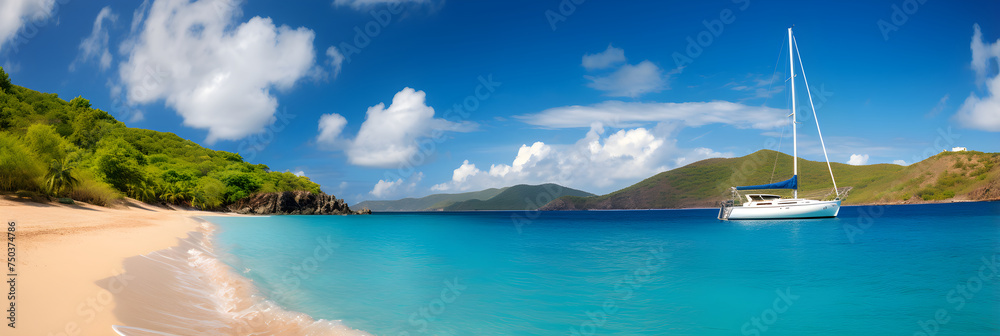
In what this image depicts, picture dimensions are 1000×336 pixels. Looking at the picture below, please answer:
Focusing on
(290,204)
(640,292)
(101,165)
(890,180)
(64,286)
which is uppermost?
(890,180)

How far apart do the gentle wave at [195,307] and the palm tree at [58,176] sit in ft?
83.8

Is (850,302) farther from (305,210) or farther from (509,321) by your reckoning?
(305,210)

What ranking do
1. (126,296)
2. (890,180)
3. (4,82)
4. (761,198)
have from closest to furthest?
(126,296) → (761,198) → (4,82) → (890,180)

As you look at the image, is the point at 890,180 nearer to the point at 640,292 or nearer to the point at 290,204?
the point at 640,292

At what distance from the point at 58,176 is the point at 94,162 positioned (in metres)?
19.6

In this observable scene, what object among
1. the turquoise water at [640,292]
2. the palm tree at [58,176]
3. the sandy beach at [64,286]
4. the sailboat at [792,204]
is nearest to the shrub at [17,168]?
the palm tree at [58,176]

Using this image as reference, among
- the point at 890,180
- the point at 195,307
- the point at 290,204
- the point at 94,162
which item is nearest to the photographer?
the point at 195,307

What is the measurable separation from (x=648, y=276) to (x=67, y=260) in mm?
15529

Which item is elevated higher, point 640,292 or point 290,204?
point 290,204

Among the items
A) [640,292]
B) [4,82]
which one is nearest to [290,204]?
[4,82]

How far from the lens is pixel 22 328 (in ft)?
13.8

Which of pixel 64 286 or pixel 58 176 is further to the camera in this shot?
pixel 58 176

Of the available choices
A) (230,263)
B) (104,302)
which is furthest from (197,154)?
(104,302)

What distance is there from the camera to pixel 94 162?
42125mm
